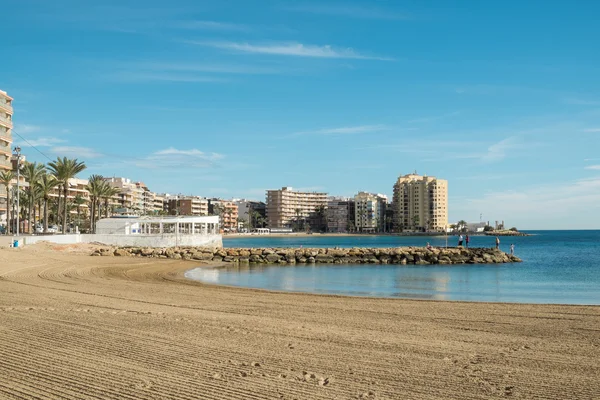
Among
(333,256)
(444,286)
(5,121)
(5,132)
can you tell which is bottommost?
(444,286)

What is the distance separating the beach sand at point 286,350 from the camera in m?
8.14

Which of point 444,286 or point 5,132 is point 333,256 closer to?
point 444,286

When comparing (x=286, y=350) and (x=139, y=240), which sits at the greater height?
(x=139, y=240)

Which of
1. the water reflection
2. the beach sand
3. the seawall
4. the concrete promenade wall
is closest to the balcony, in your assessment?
the concrete promenade wall

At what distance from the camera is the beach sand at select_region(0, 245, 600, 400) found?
26.7 ft

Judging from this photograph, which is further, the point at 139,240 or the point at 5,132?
the point at 5,132

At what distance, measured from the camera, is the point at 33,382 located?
26.9ft

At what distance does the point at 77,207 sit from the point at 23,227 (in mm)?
46423

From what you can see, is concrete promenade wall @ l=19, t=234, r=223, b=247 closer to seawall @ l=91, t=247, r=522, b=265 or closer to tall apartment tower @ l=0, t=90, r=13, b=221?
seawall @ l=91, t=247, r=522, b=265

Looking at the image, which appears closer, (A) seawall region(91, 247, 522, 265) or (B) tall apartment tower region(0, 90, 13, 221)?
(A) seawall region(91, 247, 522, 265)

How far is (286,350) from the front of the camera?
35.8ft

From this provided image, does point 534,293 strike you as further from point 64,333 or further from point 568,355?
point 64,333

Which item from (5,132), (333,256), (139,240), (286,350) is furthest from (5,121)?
(286,350)

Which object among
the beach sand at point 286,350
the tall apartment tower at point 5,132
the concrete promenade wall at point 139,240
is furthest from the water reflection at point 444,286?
the tall apartment tower at point 5,132
